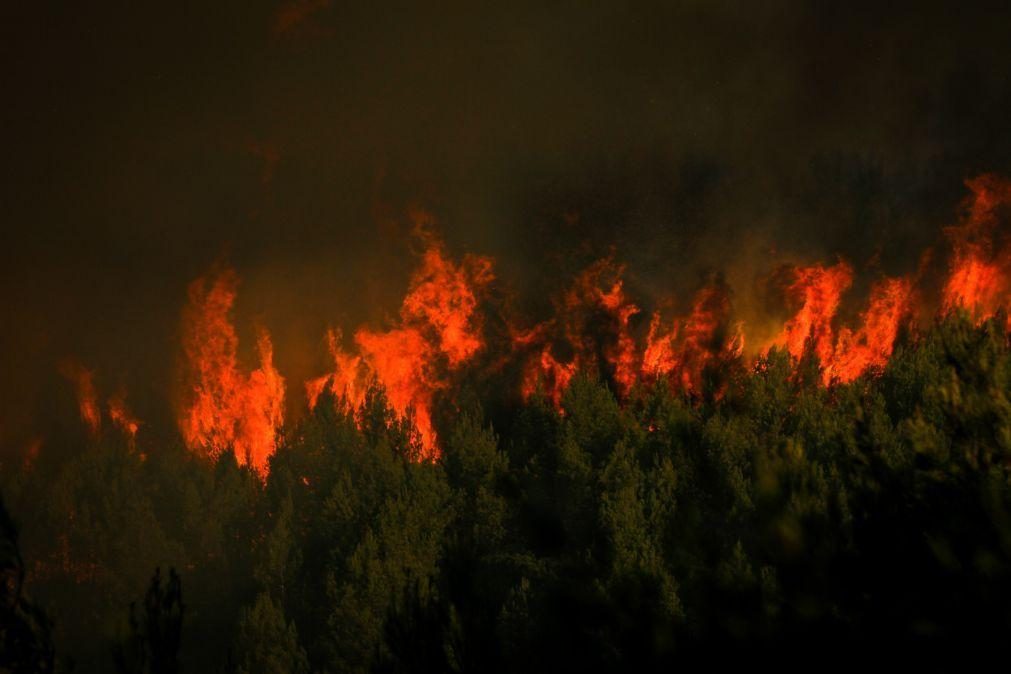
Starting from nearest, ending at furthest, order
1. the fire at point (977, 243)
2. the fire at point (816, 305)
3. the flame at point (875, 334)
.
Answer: the fire at point (816, 305) → the flame at point (875, 334) → the fire at point (977, 243)

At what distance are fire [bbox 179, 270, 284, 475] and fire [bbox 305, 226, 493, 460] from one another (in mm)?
3133

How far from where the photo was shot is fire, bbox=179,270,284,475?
35.7 meters

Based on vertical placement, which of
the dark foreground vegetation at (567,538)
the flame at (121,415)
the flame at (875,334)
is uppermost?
the flame at (121,415)

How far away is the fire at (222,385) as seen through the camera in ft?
117

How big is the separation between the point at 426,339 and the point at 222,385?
870 centimetres

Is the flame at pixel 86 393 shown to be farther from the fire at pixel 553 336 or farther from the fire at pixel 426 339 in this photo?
the fire at pixel 426 339

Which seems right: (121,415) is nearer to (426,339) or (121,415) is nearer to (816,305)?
(426,339)

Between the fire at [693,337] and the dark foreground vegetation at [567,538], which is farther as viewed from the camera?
the fire at [693,337]

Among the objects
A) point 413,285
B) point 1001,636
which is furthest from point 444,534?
point 413,285

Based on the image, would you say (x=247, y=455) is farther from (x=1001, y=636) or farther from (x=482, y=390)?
(x=1001, y=636)

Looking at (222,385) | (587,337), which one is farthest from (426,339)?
(222,385)

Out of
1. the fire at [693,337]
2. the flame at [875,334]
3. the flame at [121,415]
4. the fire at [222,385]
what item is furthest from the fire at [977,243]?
the flame at [121,415]

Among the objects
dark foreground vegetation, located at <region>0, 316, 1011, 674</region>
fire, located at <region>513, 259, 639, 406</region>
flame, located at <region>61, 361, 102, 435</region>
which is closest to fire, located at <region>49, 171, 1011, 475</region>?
fire, located at <region>513, 259, 639, 406</region>

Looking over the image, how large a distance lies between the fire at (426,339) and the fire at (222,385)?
3133mm
